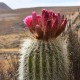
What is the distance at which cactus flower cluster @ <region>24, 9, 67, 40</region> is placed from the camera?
4.87 meters

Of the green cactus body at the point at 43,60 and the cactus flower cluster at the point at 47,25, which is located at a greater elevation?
the cactus flower cluster at the point at 47,25

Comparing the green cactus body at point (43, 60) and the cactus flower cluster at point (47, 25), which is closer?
the green cactus body at point (43, 60)

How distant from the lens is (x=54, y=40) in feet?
16.1

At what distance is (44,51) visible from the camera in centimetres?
477

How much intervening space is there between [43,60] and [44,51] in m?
0.12

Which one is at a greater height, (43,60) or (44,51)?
(44,51)

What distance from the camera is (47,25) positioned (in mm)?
4852

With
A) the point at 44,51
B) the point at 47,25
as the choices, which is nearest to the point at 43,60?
the point at 44,51

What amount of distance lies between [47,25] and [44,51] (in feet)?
1.15

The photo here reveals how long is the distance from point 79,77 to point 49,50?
338 cm

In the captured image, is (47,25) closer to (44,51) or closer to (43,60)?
(44,51)

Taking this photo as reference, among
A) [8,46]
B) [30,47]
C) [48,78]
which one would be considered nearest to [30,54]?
[30,47]

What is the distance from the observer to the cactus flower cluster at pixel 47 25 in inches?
192

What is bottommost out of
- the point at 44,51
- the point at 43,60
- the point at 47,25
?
the point at 43,60
